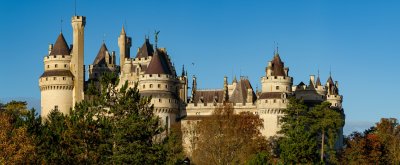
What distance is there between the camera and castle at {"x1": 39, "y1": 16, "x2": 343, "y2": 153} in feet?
281

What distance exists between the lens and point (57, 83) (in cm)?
9106

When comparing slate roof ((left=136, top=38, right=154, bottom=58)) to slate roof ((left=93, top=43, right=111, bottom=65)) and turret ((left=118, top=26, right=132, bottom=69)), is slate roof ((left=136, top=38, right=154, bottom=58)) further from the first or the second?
slate roof ((left=93, top=43, right=111, bottom=65))

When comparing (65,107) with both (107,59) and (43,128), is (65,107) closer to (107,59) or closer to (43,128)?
(107,59)

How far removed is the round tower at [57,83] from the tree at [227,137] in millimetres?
15295

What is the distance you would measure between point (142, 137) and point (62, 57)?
4254 cm

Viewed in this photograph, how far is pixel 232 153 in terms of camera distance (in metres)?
76.7

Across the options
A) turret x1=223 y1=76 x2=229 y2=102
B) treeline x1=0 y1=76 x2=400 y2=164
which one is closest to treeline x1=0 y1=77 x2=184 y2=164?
treeline x1=0 y1=76 x2=400 y2=164

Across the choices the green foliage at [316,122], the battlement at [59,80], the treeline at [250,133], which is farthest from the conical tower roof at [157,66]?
the green foliage at [316,122]

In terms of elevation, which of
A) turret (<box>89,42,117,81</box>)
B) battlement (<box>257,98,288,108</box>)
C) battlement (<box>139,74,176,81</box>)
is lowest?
battlement (<box>257,98,288,108</box>)

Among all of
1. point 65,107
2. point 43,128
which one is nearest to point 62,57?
point 65,107

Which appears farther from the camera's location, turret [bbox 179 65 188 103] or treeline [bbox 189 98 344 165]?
turret [bbox 179 65 188 103]

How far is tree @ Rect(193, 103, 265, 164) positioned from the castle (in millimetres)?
3159

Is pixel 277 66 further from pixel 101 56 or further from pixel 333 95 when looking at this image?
pixel 101 56

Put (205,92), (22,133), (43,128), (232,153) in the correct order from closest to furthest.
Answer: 1. (22,133)
2. (43,128)
3. (232,153)
4. (205,92)
